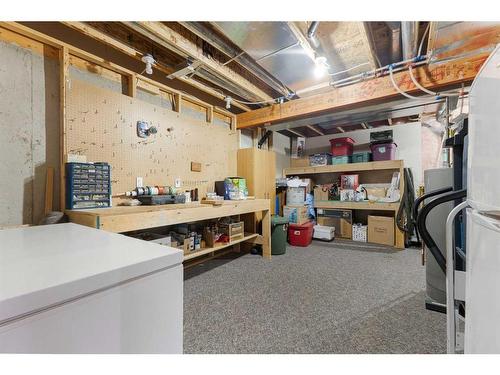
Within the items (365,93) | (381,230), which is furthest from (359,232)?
(365,93)

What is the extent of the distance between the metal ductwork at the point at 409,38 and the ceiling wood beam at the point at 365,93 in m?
0.26

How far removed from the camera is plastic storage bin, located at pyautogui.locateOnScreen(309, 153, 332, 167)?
4703 millimetres

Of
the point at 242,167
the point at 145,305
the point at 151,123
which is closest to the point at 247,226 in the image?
the point at 242,167

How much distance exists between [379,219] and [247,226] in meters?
2.40

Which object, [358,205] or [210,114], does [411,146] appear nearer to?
[358,205]

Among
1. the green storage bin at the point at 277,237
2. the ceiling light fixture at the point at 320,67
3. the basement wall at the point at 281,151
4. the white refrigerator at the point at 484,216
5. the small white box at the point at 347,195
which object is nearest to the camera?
the white refrigerator at the point at 484,216

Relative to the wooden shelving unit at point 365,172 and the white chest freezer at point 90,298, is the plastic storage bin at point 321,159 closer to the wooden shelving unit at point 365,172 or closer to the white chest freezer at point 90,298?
the wooden shelving unit at point 365,172

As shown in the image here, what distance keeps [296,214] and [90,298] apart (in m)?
3.89

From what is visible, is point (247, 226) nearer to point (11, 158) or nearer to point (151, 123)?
point (151, 123)

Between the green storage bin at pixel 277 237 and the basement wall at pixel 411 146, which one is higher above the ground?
the basement wall at pixel 411 146

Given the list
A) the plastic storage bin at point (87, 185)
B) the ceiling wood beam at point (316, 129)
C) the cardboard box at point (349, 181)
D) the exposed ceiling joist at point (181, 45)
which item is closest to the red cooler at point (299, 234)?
the cardboard box at point (349, 181)

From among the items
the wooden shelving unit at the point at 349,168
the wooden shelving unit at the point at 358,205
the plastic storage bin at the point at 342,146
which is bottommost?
the wooden shelving unit at the point at 358,205

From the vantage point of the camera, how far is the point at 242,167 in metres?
3.69

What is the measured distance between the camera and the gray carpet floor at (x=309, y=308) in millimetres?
1467
